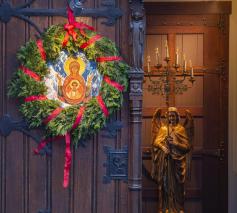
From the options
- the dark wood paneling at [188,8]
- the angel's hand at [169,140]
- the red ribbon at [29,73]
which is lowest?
the angel's hand at [169,140]

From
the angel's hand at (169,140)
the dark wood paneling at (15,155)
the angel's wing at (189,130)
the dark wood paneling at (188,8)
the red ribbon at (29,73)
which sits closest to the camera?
the red ribbon at (29,73)

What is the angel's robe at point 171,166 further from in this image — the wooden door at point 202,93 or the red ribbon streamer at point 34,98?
the red ribbon streamer at point 34,98

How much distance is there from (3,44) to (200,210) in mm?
2756

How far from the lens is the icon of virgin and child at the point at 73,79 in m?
4.25

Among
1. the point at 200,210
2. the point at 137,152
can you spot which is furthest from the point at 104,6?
the point at 200,210

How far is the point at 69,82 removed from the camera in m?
4.25

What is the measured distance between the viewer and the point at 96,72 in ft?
14.0

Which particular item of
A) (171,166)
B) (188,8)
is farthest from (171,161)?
(188,8)

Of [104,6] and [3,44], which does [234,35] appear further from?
[3,44]

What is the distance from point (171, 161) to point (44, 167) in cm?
182

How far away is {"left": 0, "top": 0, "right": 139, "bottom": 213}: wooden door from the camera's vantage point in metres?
4.29

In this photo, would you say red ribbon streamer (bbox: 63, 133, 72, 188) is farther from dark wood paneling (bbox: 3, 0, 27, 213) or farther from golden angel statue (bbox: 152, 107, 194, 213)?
golden angel statue (bbox: 152, 107, 194, 213)

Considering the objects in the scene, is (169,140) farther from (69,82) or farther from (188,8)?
(69,82)

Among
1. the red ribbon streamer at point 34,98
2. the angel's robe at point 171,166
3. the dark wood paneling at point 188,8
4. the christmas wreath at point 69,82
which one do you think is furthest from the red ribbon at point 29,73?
the dark wood paneling at point 188,8
